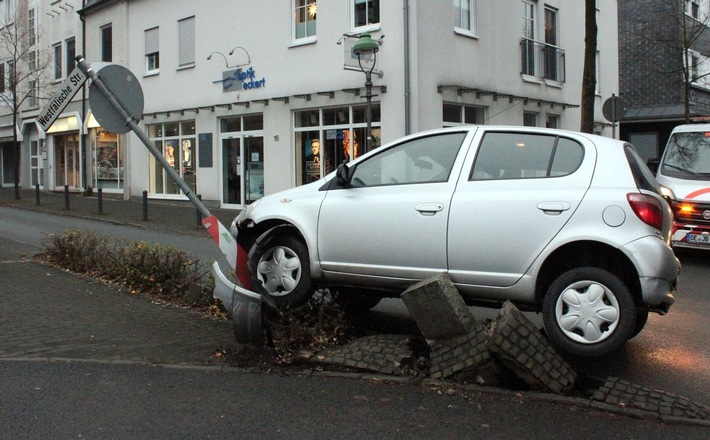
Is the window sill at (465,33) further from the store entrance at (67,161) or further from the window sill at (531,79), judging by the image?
the store entrance at (67,161)

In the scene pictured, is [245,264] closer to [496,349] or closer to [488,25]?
[496,349]

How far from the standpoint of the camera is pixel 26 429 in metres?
4.00

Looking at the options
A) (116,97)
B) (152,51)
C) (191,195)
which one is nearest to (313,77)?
(152,51)

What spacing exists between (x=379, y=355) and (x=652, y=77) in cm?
2787

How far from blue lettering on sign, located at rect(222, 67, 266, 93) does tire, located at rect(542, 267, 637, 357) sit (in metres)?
15.4

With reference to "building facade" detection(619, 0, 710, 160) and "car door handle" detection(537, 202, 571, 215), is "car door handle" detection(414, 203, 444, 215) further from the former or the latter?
"building facade" detection(619, 0, 710, 160)

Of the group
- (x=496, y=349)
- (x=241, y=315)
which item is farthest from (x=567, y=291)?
(x=241, y=315)

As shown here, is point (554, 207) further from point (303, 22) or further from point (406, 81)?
point (303, 22)

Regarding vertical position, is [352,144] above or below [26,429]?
above

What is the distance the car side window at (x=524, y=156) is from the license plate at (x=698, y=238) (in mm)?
6394

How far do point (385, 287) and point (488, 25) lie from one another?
546 inches

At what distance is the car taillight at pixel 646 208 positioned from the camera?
15.7 ft

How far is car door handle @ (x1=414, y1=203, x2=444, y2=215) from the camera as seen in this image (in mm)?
5270

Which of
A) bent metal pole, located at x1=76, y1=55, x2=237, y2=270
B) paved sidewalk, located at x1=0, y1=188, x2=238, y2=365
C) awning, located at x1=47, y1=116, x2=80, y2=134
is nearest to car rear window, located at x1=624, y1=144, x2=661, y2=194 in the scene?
bent metal pole, located at x1=76, y1=55, x2=237, y2=270
